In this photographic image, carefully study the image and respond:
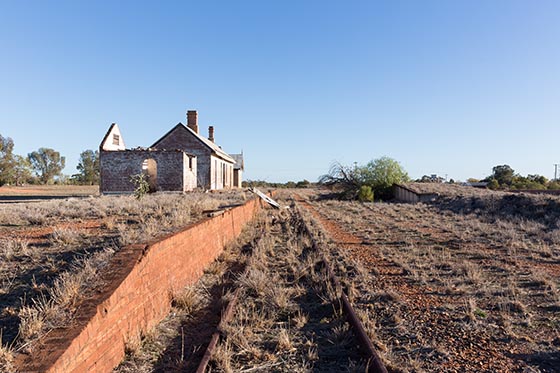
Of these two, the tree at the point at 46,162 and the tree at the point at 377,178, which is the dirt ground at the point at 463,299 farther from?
the tree at the point at 46,162

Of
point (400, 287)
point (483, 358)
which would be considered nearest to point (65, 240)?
point (400, 287)

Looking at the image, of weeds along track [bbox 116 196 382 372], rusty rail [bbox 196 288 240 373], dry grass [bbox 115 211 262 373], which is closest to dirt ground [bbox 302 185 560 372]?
weeds along track [bbox 116 196 382 372]

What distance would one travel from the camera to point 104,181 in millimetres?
27984

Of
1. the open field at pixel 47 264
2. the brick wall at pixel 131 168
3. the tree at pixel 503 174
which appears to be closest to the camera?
the open field at pixel 47 264

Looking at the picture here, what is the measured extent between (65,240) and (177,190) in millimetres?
21236

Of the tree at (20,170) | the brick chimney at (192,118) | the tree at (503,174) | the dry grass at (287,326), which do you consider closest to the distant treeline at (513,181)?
the tree at (503,174)

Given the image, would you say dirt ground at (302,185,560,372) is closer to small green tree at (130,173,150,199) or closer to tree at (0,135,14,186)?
small green tree at (130,173,150,199)

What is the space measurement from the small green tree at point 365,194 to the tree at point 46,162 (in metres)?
69.1

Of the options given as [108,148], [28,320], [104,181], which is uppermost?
[108,148]

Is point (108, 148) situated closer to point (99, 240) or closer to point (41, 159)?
point (99, 240)

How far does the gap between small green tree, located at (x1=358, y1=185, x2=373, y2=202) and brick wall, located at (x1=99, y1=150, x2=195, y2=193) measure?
61.6 ft

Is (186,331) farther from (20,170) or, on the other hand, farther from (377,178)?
(20,170)

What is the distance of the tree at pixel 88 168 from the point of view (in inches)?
3249

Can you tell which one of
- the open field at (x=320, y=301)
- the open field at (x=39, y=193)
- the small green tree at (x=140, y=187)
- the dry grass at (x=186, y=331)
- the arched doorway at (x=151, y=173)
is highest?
the arched doorway at (x=151, y=173)
